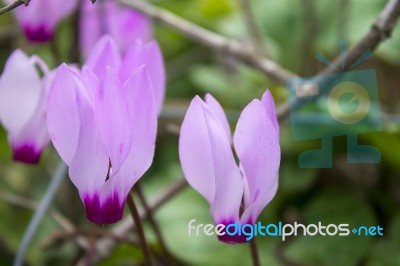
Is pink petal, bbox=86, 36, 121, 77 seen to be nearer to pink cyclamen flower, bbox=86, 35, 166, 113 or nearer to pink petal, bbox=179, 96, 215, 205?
pink cyclamen flower, bbox=86, 35, 166, 113

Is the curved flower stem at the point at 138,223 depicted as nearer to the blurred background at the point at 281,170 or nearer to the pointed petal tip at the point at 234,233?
the pointed petal tip at the point at 234,233

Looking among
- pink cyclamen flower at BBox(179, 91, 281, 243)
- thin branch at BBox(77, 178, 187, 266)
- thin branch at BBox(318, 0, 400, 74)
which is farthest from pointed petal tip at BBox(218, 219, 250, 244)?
thin branch at BBox(77, 178, 187, 266)

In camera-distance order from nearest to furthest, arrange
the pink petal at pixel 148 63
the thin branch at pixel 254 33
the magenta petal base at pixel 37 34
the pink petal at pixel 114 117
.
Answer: the pink petal at pixel 114 117, the pink petal at pixel 148 63, the magenta petal base at pixel 37 34, the thin branch at pixel 254 33

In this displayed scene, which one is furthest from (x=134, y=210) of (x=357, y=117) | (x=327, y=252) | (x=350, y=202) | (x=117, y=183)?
(x=350, y=202)

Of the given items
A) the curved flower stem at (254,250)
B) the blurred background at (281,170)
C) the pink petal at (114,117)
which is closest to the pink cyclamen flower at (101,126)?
the pink petal at (114,117)

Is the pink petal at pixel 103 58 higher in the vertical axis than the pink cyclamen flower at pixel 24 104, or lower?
higher

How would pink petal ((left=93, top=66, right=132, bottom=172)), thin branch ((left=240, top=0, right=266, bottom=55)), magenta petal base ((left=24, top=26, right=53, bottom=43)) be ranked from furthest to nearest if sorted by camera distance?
thin branch ((left=240, top=0, right=266, bottom=55))
magenta petal base ((left=24, top=26, right=53, bottom=43))
pink petal ((left=93, top=66, right=132, bottom=172))

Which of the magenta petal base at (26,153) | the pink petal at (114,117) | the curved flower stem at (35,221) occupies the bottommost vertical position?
the curved flower stem at (35,221)
